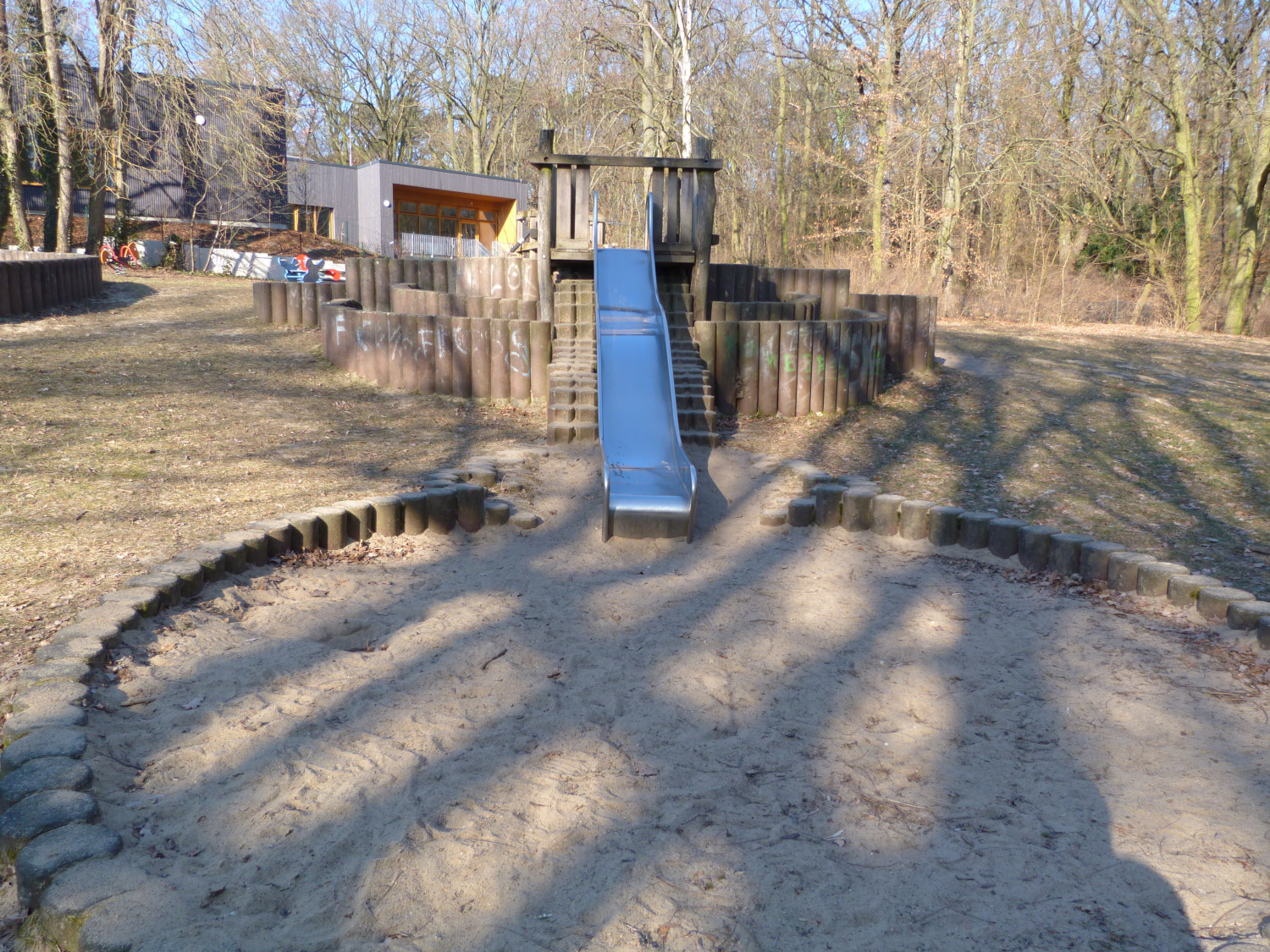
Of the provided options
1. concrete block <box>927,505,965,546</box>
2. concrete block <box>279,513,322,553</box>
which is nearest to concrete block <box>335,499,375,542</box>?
concrete block <box>279,513,322,553</box>

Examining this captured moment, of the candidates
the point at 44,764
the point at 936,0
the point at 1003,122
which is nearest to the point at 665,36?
the point at 936,0

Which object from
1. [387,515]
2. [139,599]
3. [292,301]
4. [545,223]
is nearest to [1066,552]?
[387,515]

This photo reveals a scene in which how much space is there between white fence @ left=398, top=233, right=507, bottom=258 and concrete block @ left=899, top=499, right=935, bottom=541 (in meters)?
27.0

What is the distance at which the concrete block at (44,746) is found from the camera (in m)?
3.05

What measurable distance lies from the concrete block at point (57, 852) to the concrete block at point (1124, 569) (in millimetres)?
4808

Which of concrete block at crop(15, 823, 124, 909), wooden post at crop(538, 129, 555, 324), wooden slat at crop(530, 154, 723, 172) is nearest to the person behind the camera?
concrete block at crop(15, 823, 124, 909)

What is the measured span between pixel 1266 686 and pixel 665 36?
82.5 feet

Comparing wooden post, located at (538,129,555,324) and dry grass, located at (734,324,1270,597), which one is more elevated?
wooden post, located at (538,129,555,324)

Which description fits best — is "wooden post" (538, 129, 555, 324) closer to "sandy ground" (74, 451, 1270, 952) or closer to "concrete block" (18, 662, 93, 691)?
"sandy ground" (74, 451, 1270, 952)

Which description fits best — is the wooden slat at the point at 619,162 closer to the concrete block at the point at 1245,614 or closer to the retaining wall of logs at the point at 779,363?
the retaining wall of logs at the point at 779,363

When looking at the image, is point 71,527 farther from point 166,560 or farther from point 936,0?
point 936,0

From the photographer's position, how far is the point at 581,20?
27219 mm

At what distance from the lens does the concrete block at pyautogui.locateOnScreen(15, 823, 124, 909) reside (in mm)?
2541

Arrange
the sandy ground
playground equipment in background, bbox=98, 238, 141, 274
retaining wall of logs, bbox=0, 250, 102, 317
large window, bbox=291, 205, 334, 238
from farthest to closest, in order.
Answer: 1. large window, bbox=291, 205, 334, 238
2. playground equipment in background, bbox=98, 238, 141, 274
3. retaining wall of logs, bbox=0, 250, 102, 317
4. the sandy ground
